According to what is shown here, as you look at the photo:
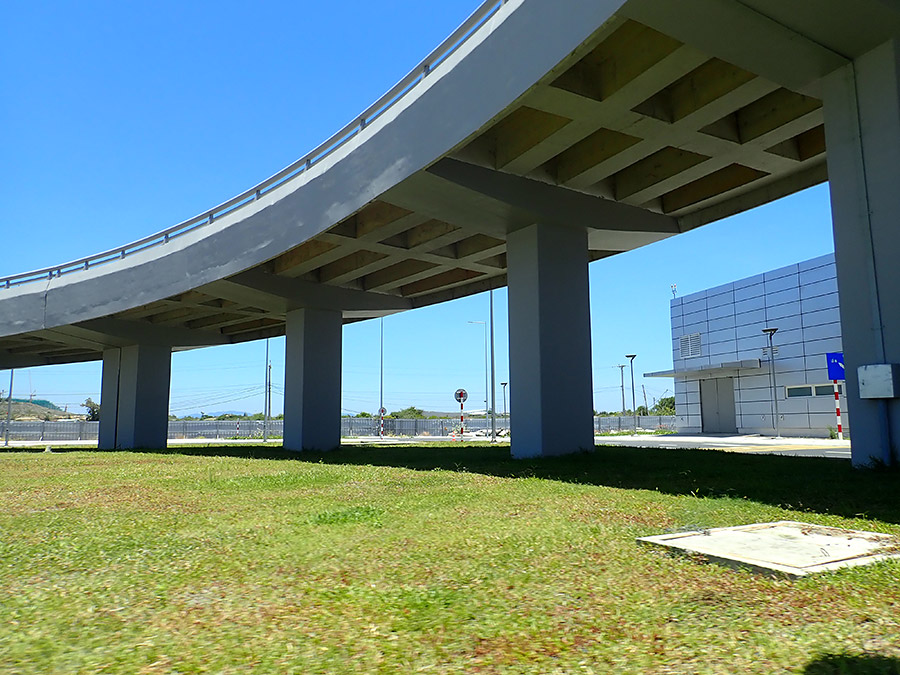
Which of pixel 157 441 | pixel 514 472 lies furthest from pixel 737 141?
A: pixel 157 441

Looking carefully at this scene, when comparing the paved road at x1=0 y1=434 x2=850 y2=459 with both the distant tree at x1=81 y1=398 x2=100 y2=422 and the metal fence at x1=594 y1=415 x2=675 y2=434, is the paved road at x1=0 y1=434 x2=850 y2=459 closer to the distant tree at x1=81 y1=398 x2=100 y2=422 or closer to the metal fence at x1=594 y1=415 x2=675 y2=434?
the metal fence at x1=594 y1=415 x2=675 y2=434

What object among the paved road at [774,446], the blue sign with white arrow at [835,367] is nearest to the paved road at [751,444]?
the paved road at [774,446]

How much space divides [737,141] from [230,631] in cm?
1427

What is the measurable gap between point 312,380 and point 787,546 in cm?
2132

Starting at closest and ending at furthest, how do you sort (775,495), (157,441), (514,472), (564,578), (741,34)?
(564,578), (775,495), (741,34), (514,472), (157,441)

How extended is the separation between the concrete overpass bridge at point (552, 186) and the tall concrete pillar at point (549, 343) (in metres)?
0.05

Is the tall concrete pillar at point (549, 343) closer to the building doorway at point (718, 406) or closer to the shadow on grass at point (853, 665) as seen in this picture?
the shadow on grass at point (853, 665)

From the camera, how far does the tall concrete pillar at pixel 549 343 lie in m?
16.0

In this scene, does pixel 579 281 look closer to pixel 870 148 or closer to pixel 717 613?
pixel 870 148

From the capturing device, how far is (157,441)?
33219mm

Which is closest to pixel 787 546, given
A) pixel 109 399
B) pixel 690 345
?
pixel 109 399

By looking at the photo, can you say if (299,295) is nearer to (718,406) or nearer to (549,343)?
(549,343)

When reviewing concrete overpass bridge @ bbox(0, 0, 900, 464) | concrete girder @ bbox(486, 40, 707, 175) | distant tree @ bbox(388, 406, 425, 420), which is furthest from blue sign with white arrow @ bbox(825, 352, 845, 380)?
distant tree @ bbox(388, 406, 425, 420)

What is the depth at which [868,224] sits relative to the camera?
10258 mm
